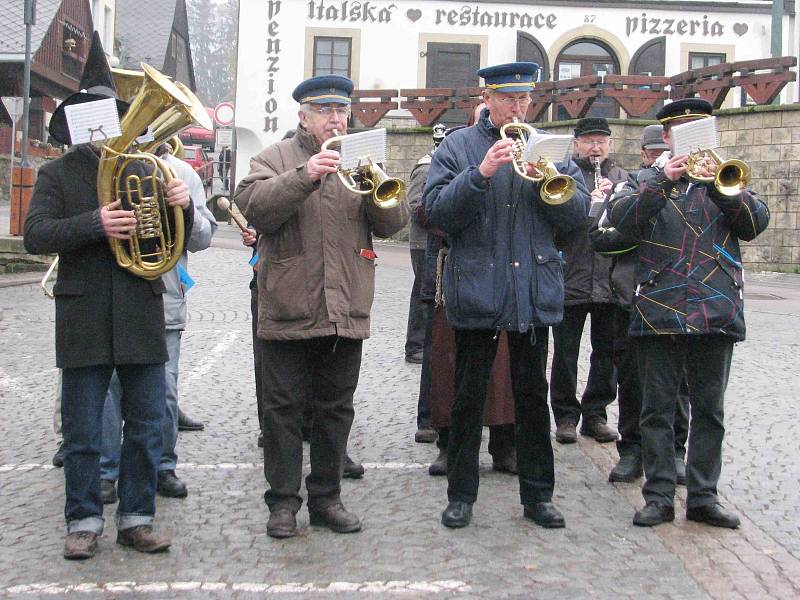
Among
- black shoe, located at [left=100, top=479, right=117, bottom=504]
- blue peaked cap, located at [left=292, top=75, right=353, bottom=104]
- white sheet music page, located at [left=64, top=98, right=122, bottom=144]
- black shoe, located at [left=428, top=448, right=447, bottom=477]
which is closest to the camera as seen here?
white sheet music page, located at [left=64, top=98, right=122, bottom=144]

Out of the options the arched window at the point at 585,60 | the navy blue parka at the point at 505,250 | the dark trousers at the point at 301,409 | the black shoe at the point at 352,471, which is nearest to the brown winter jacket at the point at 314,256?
the dark trousers at the point at 301,409

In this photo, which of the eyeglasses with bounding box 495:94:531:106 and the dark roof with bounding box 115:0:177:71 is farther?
the dark roof with bounding box 115:0:177:71

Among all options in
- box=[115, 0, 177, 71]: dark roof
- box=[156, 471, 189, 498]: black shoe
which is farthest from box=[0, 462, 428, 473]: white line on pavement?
box=[115, 0, 177, 71]: dark roof

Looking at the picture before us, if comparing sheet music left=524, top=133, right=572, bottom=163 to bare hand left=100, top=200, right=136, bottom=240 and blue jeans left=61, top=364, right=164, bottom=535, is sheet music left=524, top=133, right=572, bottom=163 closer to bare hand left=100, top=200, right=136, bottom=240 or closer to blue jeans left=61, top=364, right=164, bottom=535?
bare hand left=100, top=200, right=136, bottom=240

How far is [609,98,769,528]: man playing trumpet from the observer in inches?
203

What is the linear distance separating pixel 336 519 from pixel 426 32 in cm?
2383

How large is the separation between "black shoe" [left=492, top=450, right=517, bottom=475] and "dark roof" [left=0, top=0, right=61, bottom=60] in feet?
103

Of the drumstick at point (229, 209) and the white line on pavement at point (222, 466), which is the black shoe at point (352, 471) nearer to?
the white line on pavement at point (222, 466)

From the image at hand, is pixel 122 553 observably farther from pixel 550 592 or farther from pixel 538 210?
pixel 538 210

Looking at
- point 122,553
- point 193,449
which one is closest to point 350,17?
point 193,449

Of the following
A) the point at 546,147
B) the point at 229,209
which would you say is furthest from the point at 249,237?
the point at 546,147

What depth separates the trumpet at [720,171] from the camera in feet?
16.2

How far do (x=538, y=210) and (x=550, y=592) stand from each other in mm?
1666

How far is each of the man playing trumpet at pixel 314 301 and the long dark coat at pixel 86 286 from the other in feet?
1.79
